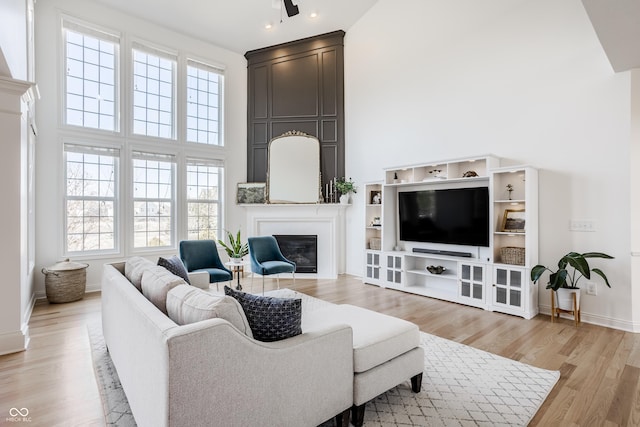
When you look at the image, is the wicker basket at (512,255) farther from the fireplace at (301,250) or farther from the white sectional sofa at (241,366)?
the fireplace at (301,250)

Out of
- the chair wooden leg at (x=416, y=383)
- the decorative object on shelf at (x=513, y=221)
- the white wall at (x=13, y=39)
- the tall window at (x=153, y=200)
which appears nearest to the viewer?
the chair wooden leg at (x=416, y=383)

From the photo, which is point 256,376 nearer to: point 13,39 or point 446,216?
point 13,39

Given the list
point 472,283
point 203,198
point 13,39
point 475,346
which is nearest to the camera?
point 13,39

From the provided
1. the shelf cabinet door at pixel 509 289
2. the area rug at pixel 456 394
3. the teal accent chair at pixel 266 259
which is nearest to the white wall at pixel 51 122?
the teal accent chair at pixel 266 259

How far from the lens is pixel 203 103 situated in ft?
21.4

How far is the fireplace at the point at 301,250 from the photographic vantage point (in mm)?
6418

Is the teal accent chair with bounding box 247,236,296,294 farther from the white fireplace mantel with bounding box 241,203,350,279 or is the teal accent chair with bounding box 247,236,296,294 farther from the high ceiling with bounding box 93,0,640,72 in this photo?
the high ceiling with bounding box 93,0,640,72

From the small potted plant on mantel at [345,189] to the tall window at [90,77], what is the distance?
396cm

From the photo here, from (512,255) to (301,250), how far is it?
3635 mm

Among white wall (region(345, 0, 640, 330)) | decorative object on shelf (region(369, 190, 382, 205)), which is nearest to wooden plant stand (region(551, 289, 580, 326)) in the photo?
white wall (region(345, 0, 640, 330))

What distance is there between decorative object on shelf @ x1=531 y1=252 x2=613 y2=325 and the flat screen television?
2.78 feet

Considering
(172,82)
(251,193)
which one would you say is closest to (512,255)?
(251,193)

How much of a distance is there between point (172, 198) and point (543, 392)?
5895mm

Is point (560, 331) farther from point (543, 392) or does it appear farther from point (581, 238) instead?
point (543, 392)
